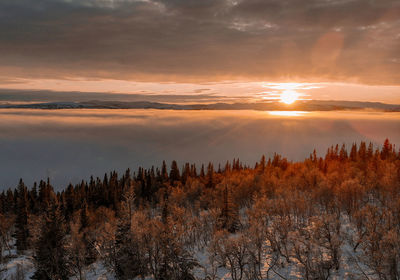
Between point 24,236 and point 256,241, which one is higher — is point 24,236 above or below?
below

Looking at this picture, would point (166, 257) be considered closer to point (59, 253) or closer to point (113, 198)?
point (59, 253)

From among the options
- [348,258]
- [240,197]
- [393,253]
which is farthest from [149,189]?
[393,253]

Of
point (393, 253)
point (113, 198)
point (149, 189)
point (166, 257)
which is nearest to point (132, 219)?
point (166, 257)

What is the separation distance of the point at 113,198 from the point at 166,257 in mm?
89122

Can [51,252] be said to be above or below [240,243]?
below

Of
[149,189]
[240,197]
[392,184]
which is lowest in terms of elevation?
[149,189]

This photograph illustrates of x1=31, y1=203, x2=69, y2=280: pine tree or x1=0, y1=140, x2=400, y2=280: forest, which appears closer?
x1=0, y1=140, x2=400, y2=280: forest

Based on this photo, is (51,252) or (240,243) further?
(51,252)

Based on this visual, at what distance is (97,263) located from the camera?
70.3 metres

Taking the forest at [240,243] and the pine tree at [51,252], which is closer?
the forest at [240,243]

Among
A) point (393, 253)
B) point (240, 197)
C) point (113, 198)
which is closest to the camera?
point (393, 253)

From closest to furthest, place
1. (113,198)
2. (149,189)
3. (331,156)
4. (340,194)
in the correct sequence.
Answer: (340,194) → (113,198) → (149,189) → (331,156)

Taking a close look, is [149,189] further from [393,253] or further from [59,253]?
[393,253]

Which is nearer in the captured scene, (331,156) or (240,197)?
(240,197)
